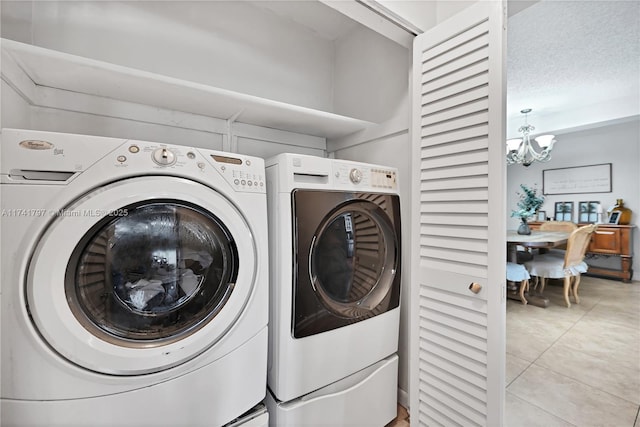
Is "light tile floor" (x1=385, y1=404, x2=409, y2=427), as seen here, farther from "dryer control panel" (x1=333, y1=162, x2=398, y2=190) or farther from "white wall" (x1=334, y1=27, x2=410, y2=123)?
"white wall" (x1=334, y1=27, x2=410, y2=123)

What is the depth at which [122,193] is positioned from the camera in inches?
27.9

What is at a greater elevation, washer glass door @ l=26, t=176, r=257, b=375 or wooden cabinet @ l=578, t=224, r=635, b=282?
washer glass door @ l=26, t=176, r=257, b=375

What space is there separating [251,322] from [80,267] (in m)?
A: 0.52

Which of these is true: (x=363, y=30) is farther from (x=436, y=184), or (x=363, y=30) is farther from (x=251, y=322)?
(x=251, y=322)

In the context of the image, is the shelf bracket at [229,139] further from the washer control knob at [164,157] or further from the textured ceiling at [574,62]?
the textured ceiling at [574,62]

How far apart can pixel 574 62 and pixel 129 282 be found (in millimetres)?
4181

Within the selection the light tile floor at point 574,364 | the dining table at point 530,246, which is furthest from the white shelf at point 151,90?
the dining table at point 530,246

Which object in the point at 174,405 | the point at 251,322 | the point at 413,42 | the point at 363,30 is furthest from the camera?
the point at 363,30

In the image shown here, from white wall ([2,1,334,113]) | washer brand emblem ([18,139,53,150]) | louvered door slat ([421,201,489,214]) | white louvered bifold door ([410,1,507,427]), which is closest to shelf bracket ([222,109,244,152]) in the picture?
white wall ([2,1,334,113])

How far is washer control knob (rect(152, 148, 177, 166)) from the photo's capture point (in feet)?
2.51

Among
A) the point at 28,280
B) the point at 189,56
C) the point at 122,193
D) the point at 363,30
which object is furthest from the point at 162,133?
the point at 363,30

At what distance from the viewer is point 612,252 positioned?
3.90 m

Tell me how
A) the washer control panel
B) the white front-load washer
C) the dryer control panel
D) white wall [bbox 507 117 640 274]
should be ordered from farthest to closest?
white wall [bbox 507 117 640 274] < the dryer control panel < the washer control panel < the white front-load washer

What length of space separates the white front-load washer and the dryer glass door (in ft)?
0.52
